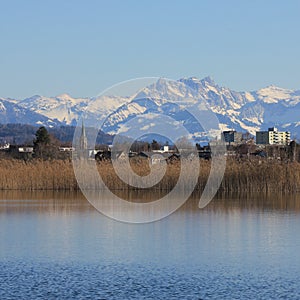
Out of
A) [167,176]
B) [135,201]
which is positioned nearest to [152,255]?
[135,201]

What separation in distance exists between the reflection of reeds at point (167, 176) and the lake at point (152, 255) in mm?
11140

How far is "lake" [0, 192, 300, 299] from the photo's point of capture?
18156 mm

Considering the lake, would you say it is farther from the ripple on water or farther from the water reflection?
the water reflection

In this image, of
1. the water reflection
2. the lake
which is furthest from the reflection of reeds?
the lake

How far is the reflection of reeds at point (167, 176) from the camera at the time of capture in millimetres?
47156

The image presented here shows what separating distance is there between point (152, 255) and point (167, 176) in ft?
87.8

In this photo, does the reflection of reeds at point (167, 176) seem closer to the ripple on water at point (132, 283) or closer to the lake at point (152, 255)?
the lake at point (152, 255)

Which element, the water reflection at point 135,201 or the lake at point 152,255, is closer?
the lake at point 152,255

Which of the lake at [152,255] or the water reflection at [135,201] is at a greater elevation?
the water reflection at [135,201]

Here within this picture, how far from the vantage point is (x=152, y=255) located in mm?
22750

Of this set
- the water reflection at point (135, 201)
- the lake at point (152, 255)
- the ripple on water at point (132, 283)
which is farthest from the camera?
the water reflection at point (135, 201)

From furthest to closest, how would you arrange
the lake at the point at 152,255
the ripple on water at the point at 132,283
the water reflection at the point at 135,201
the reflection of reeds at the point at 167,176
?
the reflection of reeds at the point at 167,176 < the water reflection at the point at 135,201 < the lake at the point at 152,255 < the ripple on water at the point at 132,283

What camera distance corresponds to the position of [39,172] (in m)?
50.6

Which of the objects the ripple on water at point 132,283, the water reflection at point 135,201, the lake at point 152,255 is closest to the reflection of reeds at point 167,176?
the water reflection at point 135,201
